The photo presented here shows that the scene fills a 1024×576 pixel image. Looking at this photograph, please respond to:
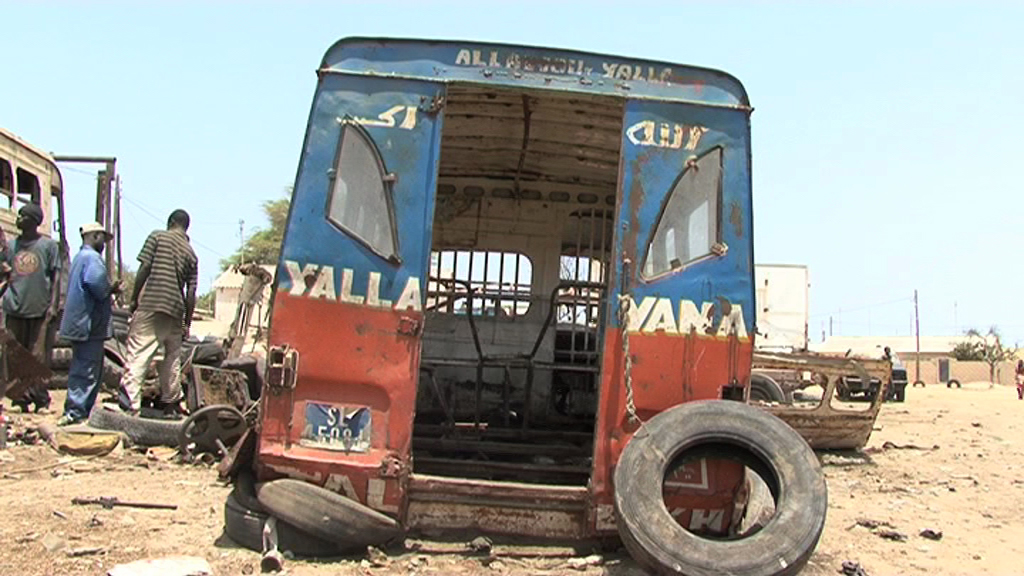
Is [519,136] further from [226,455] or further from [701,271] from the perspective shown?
[226,455]

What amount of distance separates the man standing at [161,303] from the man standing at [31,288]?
1596 mm

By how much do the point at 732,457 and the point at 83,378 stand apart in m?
5.75

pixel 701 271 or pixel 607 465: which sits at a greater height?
pixel 701 271

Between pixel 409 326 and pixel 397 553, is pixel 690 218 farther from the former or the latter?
pixel 397 553

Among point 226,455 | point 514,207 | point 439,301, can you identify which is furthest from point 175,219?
point 226,455

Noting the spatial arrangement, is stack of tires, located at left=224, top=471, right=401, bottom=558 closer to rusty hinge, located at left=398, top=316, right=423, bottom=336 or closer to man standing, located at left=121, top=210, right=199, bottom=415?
rusty hinge, located at left=398, top=316, right=423, bottom=336

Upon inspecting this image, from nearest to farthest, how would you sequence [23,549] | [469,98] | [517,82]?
[23,549] → [517,82] → [469,98]

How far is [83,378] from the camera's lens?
295 inches

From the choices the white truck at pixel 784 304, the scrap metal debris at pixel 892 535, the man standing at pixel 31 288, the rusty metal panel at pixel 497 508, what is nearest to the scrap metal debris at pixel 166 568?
the rusty metal panel at pixel 497 508

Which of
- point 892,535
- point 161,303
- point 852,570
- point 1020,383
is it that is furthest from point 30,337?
point 1020,383

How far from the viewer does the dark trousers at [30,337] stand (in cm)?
846

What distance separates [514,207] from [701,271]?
3.51m

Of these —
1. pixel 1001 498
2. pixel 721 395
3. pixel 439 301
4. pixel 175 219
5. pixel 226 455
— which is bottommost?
pixel 1001 498

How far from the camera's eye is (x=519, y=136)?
6.45 metres
